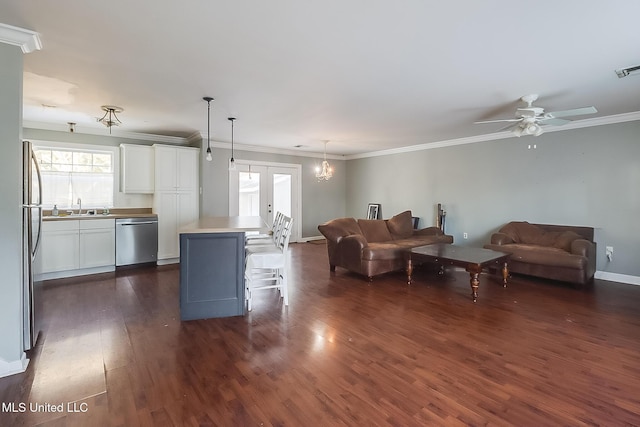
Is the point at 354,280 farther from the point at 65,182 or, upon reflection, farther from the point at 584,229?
the point at 65,182

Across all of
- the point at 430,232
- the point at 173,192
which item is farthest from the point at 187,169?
the point at 430,232

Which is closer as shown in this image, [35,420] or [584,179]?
[35,420]

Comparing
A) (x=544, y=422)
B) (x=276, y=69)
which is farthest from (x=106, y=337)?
(x=544, y=422)

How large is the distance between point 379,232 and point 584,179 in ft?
10.6

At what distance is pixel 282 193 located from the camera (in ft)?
25.3

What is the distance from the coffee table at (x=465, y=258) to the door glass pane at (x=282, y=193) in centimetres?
395

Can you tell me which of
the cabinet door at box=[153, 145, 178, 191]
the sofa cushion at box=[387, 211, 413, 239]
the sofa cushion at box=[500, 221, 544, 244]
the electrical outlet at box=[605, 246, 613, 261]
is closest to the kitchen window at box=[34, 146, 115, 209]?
the cabinet door at box=[153, 145, 178, 191]

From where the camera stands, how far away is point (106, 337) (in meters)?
2.66

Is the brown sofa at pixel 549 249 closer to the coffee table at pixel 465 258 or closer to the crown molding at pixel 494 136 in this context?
the coffee table at pixel 465 258

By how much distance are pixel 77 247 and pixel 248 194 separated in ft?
11.0

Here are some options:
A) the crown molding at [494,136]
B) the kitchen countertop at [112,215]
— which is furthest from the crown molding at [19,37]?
the crown molding at [494,136]

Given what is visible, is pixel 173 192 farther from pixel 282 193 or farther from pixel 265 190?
pixel 282 193

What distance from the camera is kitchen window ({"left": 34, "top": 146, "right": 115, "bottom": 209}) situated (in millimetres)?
4977

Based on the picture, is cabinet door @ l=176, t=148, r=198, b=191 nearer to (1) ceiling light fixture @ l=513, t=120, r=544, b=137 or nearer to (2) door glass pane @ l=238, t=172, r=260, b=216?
(2) door glass pane @ l=238, t=172, r=260, b=216
